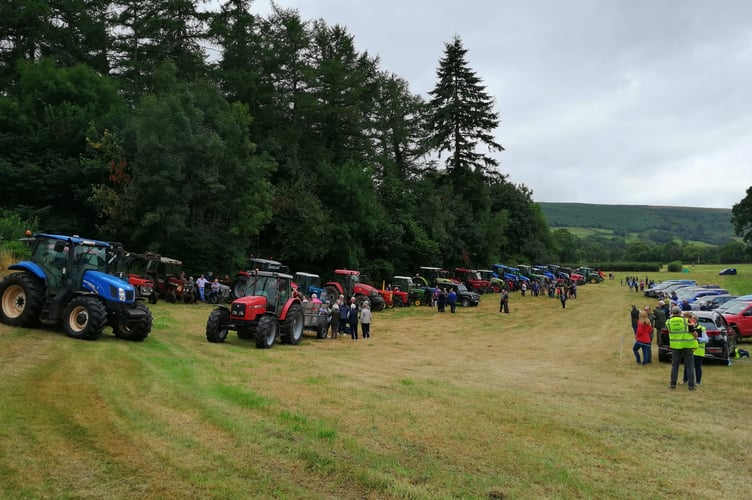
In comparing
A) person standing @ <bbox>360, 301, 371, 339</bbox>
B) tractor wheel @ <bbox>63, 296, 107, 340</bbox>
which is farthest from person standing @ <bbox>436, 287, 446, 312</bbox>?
tractor wheel @ <bbox>63, 296, 107, 340</bbox>

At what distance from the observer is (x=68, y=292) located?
12414 millimetres

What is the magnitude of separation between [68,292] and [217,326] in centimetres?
386

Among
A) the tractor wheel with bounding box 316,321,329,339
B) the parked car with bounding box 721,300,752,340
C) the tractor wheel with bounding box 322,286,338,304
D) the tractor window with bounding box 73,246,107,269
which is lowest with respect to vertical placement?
the tractor wheel with bounding box 316,321,329,339

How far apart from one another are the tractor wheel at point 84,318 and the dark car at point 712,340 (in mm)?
14982

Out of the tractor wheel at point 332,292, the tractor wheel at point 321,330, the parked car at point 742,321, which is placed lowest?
the tractor wheel at point 321,330

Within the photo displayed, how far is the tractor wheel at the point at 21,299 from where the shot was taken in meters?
12.2

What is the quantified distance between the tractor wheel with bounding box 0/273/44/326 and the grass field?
650 millimetres

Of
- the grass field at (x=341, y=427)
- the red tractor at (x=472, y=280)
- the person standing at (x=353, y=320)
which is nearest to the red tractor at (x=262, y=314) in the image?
the grass field at (x=341, y=427)

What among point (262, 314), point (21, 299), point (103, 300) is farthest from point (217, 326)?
point (21, 299)

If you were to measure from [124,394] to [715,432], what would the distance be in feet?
29.7

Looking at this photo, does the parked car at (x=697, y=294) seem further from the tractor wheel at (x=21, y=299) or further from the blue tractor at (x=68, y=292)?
Result: the tractor wheel at (x=21, y=299)

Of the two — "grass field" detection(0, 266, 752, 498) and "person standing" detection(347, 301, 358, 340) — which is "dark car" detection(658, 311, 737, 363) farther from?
"person standing" detection(347, 301, 358, 340)

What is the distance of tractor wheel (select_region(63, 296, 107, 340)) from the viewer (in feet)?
38.6

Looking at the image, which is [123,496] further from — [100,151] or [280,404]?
[100,151]
